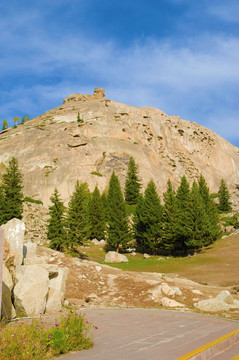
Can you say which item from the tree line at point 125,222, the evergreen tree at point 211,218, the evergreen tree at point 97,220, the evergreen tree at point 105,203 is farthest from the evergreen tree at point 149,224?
the evergreen tree at point 105,203

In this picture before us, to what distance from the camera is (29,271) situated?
11617 mm

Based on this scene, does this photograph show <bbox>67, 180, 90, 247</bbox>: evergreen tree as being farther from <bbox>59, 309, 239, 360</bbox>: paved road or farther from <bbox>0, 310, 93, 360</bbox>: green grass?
<bbox>0, 310, 93, 360</bbox>: green grass

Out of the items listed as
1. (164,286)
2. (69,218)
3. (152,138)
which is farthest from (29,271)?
(152,138)

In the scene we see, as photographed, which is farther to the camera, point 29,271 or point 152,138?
point 152,138

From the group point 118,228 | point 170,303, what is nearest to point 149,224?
point 118,228

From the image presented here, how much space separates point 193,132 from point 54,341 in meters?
105

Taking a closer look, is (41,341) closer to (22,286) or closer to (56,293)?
(22,286)

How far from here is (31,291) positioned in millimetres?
11203

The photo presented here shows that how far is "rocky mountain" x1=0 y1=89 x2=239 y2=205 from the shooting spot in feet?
240

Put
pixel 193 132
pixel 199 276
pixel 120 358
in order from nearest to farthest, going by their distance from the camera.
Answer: pixel 120 358 → pixel 199 276 → pixel 193 132

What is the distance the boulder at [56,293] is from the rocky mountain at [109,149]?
54.4 metres

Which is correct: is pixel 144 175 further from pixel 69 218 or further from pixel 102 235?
pixel 69 218

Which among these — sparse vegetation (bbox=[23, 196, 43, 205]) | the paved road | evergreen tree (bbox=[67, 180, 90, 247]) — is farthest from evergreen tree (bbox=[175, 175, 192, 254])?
the paved road

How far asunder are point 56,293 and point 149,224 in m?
37.6
